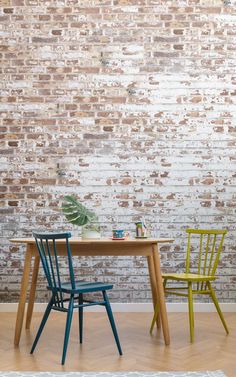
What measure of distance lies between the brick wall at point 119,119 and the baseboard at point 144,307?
3.4 inches

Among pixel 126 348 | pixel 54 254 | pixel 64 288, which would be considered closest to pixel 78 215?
pixel 54 254

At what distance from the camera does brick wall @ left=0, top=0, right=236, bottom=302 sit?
19.4ft

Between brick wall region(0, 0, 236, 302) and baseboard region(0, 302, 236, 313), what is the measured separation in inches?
3.4

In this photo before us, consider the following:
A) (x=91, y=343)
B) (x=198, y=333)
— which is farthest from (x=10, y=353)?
(x=198, y=333)

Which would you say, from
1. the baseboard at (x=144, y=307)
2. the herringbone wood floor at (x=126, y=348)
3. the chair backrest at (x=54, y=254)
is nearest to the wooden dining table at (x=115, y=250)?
the chair backrest at (x=54, y=254)

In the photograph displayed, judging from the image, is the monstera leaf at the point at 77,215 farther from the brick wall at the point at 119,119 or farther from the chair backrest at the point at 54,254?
the brick wall at the point at 119,119

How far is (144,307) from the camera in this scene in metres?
5.86

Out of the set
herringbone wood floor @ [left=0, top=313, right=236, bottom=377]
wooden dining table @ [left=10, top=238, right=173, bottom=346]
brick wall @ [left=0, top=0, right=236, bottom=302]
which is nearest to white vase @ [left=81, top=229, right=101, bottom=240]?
wooden dining table @ [left=10, top=238, right=173, bottom=346]

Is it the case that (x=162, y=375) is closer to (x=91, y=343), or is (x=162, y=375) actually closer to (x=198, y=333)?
(x=91, y=343)

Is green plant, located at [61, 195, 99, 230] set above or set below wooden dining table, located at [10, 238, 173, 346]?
above

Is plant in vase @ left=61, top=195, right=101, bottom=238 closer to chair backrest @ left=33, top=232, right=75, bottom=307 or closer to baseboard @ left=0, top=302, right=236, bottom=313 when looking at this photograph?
chair backrest @ left=33, top=232, right=75, bottom=307

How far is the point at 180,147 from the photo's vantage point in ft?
19.5

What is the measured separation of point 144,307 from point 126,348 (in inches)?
60.5

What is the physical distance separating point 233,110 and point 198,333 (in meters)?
2.25
